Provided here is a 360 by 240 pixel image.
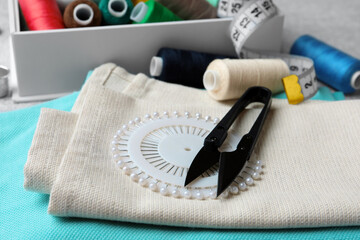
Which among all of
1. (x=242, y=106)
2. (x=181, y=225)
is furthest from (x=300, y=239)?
(x=242, y=106)

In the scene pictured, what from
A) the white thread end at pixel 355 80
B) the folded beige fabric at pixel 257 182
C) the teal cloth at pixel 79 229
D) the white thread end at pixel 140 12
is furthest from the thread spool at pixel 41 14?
the white thread end at pixel 355 80

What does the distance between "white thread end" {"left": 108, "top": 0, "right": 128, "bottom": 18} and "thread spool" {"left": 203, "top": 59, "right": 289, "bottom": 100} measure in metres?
0.25

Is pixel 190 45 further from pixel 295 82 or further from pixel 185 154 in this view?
pixel 185 154

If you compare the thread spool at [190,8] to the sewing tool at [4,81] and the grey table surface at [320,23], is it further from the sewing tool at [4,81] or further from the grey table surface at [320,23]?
the sewing tool at [4,81]

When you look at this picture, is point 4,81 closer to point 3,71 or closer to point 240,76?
point 3,71

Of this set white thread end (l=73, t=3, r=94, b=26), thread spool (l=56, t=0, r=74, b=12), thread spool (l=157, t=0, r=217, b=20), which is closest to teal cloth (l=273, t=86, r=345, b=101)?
thread spool (l=157, t=0, r=217, b=20)

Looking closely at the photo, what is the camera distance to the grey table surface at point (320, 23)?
1.14 meters

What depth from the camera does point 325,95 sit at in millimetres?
907

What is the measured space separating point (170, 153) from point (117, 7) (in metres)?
0.49

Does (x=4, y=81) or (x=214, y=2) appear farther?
(x=214, y=2)

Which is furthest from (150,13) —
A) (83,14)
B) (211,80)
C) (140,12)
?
(211,80)

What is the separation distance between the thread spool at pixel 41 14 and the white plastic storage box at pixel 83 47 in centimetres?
3

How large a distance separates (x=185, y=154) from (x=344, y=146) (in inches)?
8.4

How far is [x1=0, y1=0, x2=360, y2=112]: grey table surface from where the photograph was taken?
1.14 m
